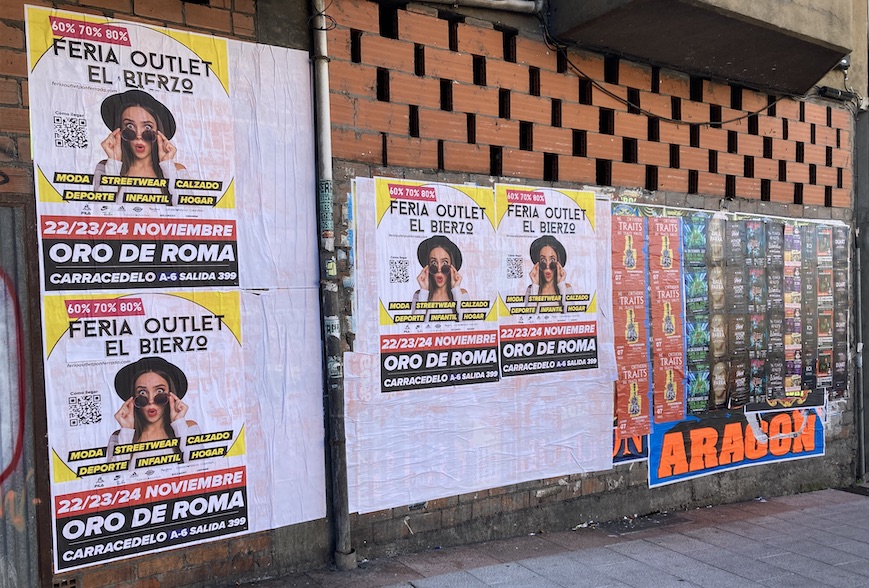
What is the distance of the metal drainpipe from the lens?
538 cm

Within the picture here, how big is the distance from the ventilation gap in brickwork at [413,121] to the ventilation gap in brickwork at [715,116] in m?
3.89

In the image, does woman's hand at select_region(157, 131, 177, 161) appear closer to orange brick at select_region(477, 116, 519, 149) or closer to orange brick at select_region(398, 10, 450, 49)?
orange brick at select_region(398, 10, 450, 49)

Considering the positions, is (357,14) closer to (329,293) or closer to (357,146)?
(357,146)

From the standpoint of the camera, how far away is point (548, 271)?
6719 millimetres

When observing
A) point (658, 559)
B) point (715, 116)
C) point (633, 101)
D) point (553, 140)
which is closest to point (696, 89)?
point (715, 116)

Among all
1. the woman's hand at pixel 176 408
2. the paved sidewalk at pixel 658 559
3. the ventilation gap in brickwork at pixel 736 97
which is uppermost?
the ventilation gap in brickwork at pixel 736 97

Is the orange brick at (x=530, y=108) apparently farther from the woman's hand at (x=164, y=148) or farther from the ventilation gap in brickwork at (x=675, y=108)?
the woman's hand at (x=164, y=148)

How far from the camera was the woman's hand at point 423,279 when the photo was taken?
595 centimetres

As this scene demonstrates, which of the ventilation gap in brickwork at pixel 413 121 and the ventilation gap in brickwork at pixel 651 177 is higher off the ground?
the ventilation gap in brickwork at pixel 413 121

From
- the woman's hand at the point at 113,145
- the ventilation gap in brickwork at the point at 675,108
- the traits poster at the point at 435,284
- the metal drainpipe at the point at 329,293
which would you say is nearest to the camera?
the woman's hand at the point at 113,145

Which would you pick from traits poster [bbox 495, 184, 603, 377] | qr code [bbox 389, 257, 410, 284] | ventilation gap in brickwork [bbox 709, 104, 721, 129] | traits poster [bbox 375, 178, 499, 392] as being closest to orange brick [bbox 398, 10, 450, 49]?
traits poster [bbox 375, 178, 499, 392]

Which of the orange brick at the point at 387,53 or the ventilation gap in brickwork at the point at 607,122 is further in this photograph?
the ventilation gap in brickwork at the point at 607,122

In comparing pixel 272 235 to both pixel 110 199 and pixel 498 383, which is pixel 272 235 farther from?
pixel 498 383

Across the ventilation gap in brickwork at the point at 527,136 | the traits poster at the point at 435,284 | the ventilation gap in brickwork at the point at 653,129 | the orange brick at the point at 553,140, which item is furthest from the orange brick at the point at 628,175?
the traits poster at the point at 435,284
